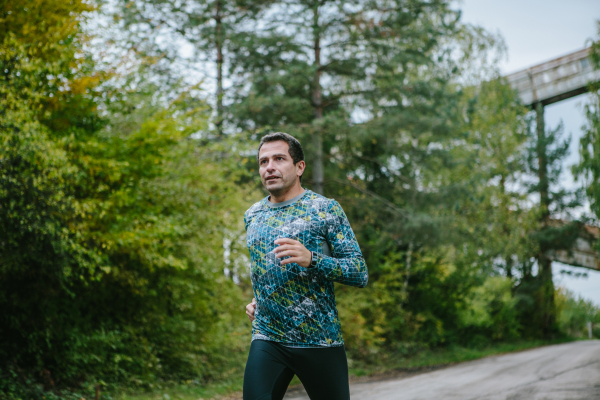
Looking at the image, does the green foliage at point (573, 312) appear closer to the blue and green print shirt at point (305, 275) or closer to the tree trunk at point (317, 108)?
the tree trunk at point (317, 108)

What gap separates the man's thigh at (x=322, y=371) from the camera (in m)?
2.35

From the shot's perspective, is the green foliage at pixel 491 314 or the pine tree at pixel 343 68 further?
the green foliage at pixel 491 314

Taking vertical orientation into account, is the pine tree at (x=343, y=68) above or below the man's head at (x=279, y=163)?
above

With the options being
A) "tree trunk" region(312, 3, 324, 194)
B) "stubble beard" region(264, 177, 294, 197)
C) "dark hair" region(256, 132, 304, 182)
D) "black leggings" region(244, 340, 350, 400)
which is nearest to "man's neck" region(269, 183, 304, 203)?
"stubble beard" region(264, 177, 294, 197)

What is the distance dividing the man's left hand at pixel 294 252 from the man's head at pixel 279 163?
0.41 metres

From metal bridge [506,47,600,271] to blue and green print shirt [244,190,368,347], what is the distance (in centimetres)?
2597

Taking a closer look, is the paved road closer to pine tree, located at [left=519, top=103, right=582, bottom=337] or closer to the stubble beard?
the stubble beard

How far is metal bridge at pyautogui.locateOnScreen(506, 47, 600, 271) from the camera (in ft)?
82.5

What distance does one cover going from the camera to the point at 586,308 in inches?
1013

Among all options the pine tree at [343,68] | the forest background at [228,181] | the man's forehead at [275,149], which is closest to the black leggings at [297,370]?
the man's forehead at [275,149]

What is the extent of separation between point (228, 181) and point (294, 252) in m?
9.04

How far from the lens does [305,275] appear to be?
7.71 feet

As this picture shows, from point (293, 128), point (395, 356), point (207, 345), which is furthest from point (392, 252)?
point (207, 345)

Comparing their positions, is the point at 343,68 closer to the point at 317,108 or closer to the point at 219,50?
the point at 317,108
